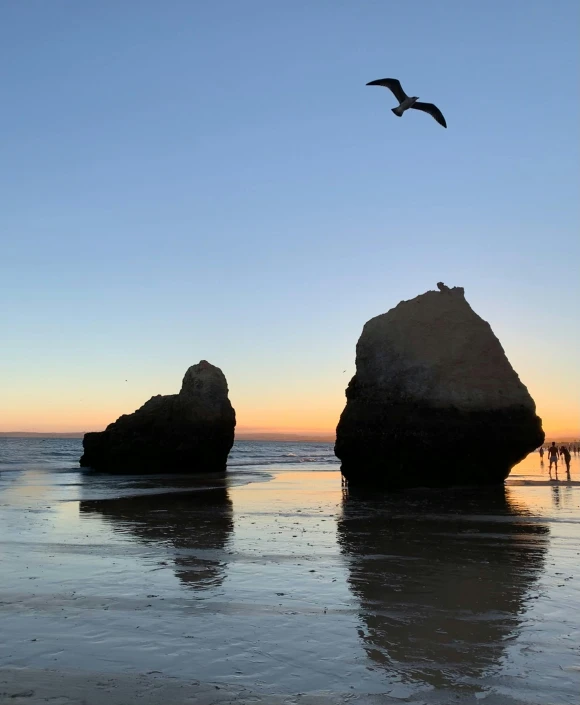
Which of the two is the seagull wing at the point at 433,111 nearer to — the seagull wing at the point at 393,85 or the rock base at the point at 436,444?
the seagull wing at the point at 393,85

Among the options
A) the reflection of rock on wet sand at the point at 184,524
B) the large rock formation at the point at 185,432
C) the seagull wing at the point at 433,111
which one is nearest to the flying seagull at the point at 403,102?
the seagull wing at the point at 433,111

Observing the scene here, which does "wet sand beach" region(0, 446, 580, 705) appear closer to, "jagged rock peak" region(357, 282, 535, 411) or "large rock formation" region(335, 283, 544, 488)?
"large rock formation" region(335, 283, 544, 488)

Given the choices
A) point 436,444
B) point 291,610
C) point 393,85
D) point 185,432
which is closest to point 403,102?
point 393,85

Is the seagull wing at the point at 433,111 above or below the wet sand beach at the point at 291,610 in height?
above

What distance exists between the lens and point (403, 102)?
15.6 m

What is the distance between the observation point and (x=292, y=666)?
19.1ft

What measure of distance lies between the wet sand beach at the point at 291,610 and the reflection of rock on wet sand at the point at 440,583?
3cm

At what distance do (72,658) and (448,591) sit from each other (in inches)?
186

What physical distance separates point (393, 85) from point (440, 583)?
10901mm

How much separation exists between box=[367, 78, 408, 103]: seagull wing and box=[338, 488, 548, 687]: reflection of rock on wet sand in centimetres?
962

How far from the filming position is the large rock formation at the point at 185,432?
39188 millimetres

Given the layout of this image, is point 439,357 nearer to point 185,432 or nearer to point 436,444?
point 436,444

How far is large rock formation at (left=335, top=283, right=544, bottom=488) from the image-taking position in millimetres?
25172

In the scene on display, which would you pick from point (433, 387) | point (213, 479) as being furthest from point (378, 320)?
point (213, 479)
